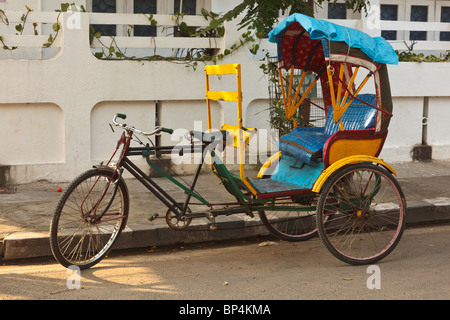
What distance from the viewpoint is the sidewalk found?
5.79 metres

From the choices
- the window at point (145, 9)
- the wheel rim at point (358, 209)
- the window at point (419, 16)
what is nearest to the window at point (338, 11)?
the window at point (419, 16)

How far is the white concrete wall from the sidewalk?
1.52ft

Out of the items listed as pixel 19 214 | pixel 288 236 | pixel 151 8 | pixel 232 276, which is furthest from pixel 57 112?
pixel 232 276

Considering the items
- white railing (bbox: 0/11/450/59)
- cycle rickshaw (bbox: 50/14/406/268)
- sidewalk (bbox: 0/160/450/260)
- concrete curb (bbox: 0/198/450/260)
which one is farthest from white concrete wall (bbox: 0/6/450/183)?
cycle rickshaw (bbox: 50/14/406/268)

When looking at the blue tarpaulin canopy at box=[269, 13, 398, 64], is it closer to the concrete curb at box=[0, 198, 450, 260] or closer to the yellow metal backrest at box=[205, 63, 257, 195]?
the yellow metal backrest at box=[205, 63, 257, 195]

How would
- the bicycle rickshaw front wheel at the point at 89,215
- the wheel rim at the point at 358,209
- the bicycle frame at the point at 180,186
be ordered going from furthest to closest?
the wheel rim at the point at 358,209 < the bicycle frame at the point at 180,186 < the bicycle rickshaw front wheel at the point at 89,215

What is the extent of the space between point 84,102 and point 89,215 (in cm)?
359

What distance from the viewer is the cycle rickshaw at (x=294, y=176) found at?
5.27 m

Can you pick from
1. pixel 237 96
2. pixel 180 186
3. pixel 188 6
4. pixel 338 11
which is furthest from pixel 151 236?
pixel 338 11

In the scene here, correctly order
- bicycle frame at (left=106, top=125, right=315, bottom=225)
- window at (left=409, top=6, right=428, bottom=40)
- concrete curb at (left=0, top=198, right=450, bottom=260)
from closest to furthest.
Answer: bicycle frame at (left=106, top=125, right=315, bottom=225), concrete curb at (left=0, top=198, right=450, bottom=260), window at (left=409, top=6, right=428, bottom=40)

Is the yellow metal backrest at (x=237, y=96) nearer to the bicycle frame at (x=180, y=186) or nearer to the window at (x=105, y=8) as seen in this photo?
the bicycle frame at (x=180, y=186)

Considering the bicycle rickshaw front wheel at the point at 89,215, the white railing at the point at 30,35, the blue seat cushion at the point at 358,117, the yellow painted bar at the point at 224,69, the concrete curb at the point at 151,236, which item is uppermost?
the white railing at the point at 30,35

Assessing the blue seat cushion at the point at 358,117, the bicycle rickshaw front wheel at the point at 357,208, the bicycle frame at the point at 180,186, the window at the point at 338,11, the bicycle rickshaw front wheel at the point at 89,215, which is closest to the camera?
the bicycle rickshaw front wheel at the point at 89,215

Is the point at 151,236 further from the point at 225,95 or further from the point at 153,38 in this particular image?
the point at 153,38
